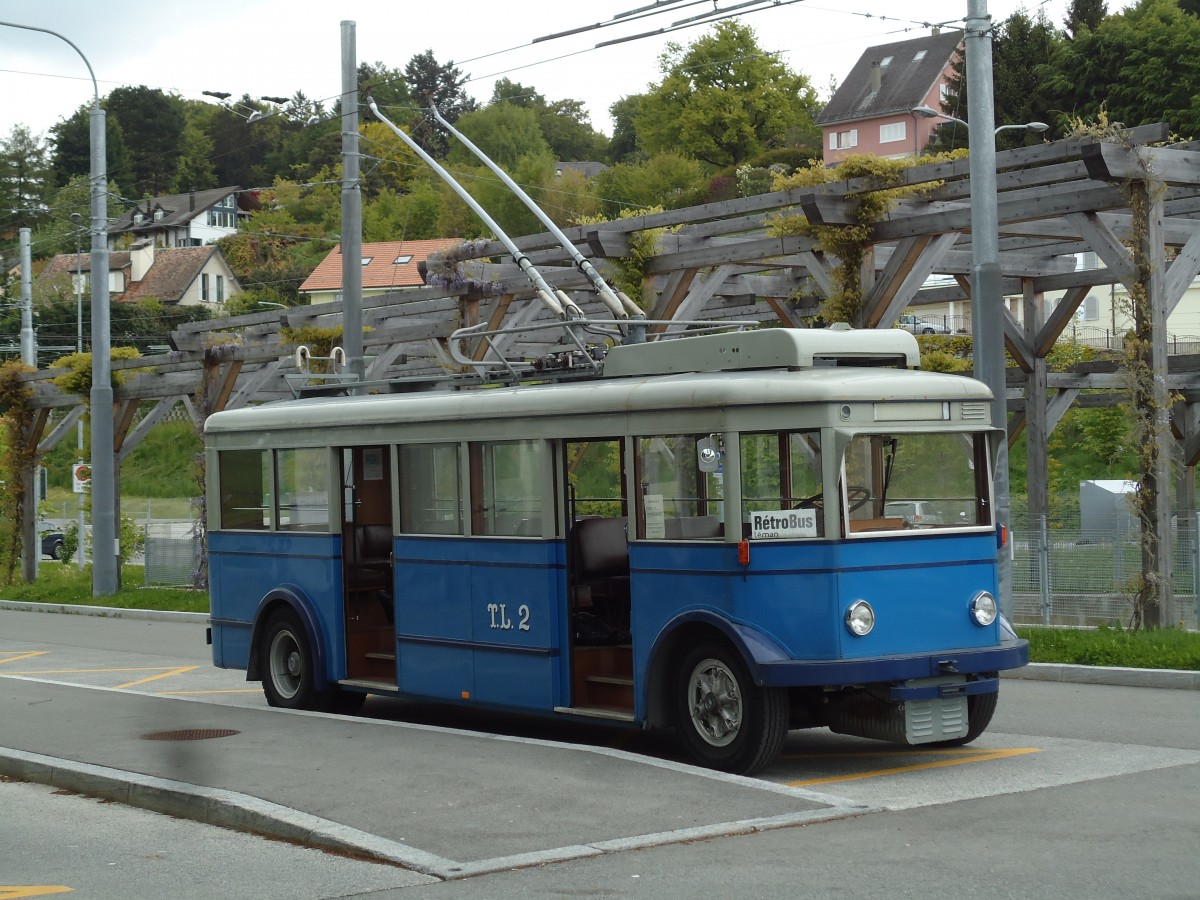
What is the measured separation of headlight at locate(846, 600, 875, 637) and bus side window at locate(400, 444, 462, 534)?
11.6ft

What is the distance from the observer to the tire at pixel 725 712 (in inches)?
403

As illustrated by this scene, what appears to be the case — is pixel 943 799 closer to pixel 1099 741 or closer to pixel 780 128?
pixel 1099 741

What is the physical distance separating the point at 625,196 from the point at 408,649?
7853cm

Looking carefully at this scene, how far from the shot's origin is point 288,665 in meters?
14.8

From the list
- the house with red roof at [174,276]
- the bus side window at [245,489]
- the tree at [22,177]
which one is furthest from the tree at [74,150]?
the bus side window at [245,489]

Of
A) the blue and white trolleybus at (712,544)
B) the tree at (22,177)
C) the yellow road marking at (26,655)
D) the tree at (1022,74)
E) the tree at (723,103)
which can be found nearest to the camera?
the blue and white trolleybus at (712,544)

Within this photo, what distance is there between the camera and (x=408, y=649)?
13203 millimetres

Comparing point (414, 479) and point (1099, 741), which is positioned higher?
point (414, 479)

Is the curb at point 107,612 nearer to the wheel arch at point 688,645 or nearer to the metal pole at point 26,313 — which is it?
the metal pole at point 26,313

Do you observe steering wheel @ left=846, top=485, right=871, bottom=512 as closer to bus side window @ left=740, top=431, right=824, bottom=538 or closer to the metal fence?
bus side window @ left=740, top=431, right=824, bottom=538

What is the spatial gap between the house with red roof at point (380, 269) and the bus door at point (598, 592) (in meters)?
→ 67.4

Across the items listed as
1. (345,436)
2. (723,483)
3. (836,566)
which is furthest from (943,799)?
(345,436)

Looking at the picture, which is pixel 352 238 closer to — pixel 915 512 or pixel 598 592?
pixel 598 592

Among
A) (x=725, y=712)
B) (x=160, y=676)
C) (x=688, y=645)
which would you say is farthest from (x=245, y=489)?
(x=725, y=712)
